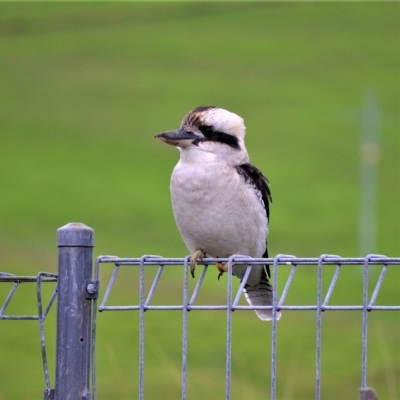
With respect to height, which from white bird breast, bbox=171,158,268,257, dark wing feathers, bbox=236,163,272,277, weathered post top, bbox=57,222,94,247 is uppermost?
dark wing feathers, bbox=236,163,272,277

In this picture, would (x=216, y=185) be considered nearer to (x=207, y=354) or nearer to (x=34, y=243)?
(x=207, y=354)

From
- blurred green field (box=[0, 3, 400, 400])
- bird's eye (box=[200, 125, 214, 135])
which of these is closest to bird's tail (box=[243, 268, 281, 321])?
bird's eye (box=[200, 125, 214, 135])

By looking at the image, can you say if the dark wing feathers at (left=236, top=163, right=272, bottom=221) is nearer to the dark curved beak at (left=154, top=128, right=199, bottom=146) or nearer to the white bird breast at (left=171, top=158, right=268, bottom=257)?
the white bird breast at (left=171, top=158, right=268, bottom=257)

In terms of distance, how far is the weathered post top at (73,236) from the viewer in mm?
1736

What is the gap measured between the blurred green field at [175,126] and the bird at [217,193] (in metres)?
2.26

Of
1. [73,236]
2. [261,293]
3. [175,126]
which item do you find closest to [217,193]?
[261,293]

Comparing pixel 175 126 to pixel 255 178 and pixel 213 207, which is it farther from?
pixel 213 207

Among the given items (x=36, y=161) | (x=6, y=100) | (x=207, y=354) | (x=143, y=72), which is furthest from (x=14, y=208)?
(x=207, y=354)

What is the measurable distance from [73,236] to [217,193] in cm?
101

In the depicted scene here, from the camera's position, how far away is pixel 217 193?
2.70 metres

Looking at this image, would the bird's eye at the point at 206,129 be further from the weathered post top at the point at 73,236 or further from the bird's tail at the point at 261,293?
the weathered post top at the point at 73,236

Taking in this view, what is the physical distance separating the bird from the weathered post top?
866mm

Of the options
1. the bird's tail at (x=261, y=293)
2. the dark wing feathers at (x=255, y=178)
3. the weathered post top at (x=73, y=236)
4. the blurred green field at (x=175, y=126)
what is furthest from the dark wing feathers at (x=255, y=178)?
the blurred green field at (x=175, y=126)

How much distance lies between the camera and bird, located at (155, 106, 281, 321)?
270cm
